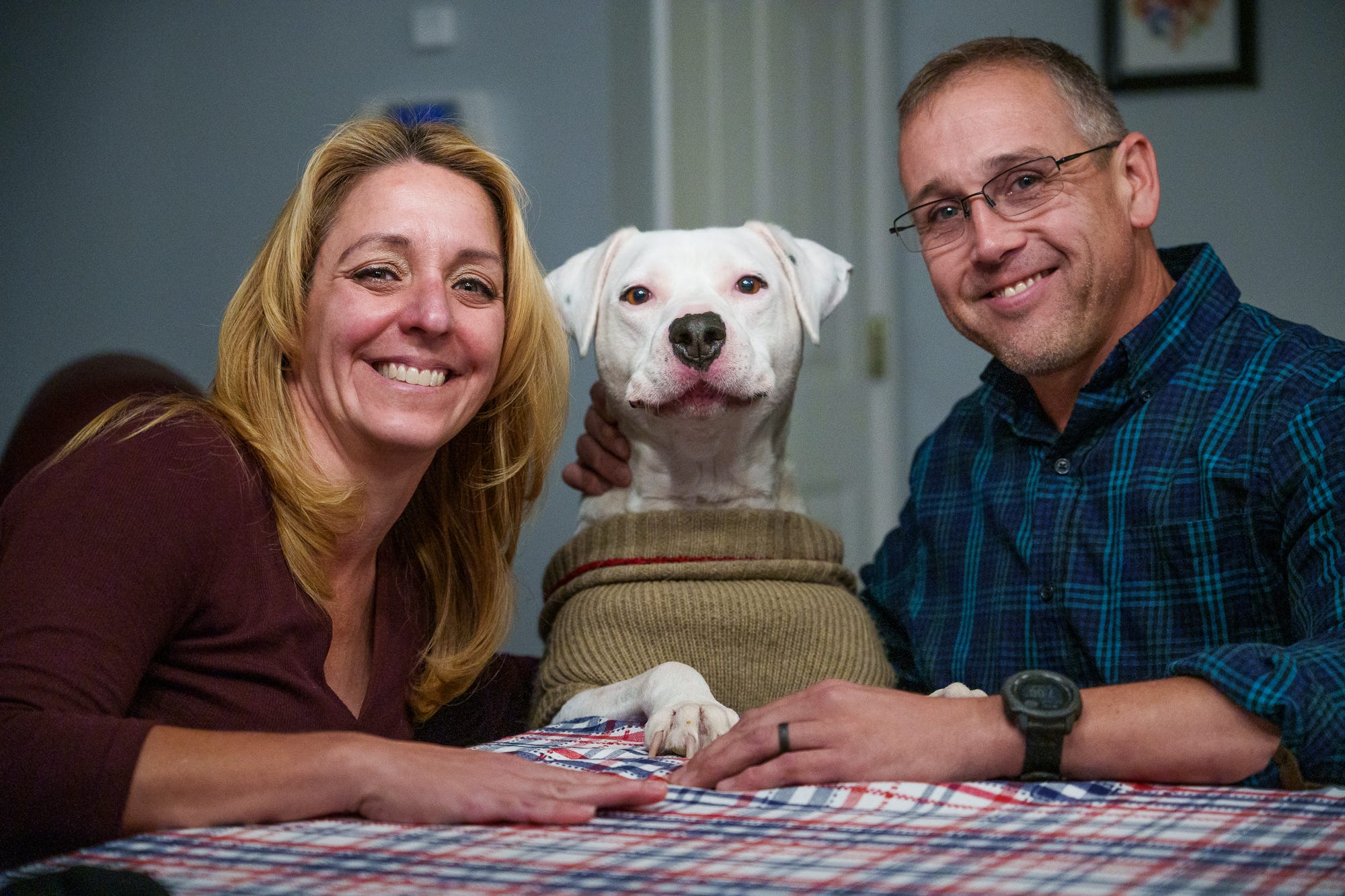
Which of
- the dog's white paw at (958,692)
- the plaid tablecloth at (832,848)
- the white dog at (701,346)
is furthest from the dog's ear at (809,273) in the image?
the plaid tablecloth at (832,848)

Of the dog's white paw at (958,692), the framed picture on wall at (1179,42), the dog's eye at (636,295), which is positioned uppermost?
the framed picture on wall at (1179,42)

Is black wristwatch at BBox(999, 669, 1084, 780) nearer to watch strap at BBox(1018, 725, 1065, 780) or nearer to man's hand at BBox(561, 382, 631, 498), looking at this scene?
watch strap at BBox(1018, 725, 1065, 780)

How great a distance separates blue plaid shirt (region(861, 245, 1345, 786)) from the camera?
1.57 meters

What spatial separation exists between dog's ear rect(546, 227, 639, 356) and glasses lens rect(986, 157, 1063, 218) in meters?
0.70

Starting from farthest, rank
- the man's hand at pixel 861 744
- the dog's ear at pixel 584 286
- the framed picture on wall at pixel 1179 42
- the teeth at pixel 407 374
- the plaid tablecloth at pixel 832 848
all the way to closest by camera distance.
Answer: the framed picture on wall at pixel 1179 42, the dog's ear at pixel 584 286, the teeth at pixel 407 374, the man's hand at pixel 861 744, the plaid tablecloth at pixel 832 848

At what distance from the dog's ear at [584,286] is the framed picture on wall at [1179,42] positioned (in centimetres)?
258

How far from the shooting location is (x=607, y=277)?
231 cm

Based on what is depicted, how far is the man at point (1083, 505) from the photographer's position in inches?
49.9

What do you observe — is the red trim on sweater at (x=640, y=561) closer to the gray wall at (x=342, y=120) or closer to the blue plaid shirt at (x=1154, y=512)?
the blue plaid shirt at (x=1154, y=512)

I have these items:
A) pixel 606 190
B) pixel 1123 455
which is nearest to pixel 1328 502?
pixel 1123 455

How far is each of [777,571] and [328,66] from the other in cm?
331

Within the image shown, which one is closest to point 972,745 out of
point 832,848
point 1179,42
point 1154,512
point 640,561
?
point 832,848

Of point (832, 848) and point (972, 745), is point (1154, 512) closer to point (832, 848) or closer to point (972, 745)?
point (972, 745)

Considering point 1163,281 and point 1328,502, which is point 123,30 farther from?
point 1328,502
